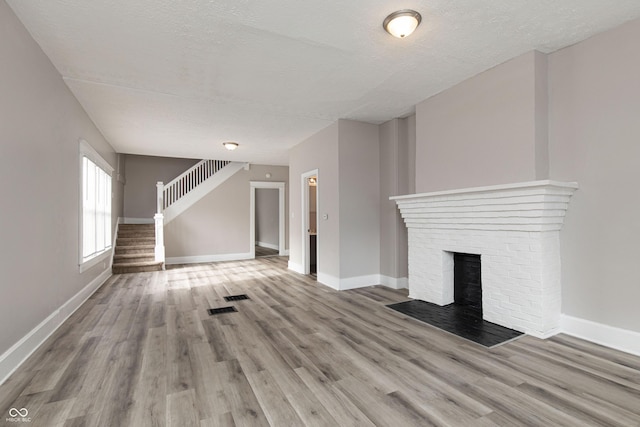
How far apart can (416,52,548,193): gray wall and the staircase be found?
6065mm

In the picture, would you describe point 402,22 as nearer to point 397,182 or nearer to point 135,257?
point 397,182

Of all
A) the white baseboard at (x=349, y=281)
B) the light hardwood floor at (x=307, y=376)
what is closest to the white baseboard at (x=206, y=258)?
the white baseboard at (x=349, y=281)

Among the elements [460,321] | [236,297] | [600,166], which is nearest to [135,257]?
[236,297]

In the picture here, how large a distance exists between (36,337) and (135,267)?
165 inches

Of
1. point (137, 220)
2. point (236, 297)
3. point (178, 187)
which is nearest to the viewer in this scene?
point (236, 297)

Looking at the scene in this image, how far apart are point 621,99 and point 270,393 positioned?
3593 mm

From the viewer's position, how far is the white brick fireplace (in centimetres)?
279

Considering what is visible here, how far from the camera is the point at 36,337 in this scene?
2.67 m

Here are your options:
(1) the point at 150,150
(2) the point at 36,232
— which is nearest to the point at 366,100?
(2) the point at 36,232

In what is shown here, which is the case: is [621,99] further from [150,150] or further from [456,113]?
[150,150]

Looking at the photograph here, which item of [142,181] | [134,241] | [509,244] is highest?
Result: [142,181]

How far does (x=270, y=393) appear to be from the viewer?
1979 mm

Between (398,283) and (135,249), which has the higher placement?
(135,249)

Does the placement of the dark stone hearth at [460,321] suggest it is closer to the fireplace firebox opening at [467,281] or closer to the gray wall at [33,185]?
the fireplace firebox opening at [467,281]
